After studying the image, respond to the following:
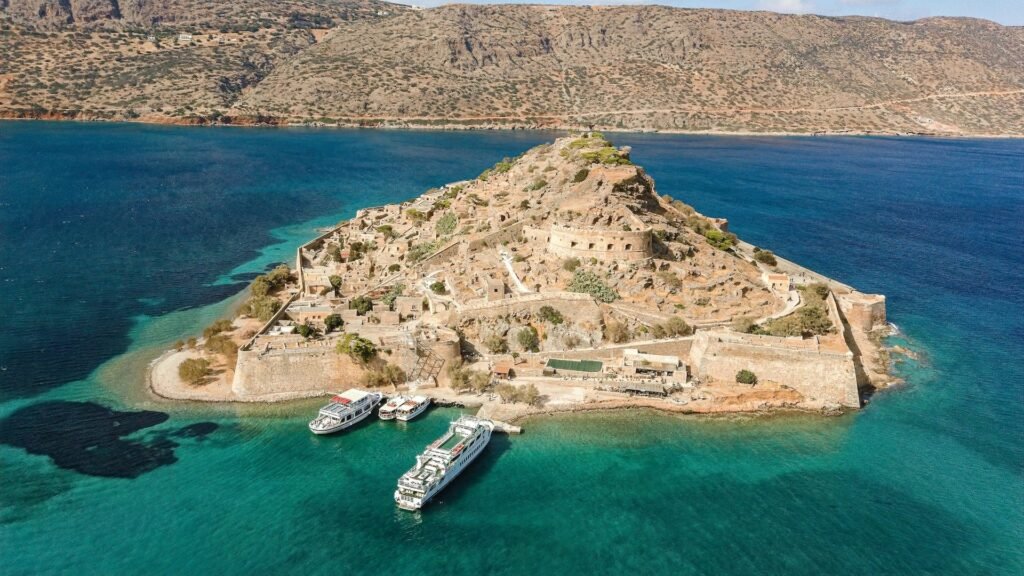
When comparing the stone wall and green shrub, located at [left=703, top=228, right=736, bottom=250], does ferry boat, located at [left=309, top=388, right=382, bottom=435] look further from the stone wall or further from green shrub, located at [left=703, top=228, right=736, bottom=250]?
green shrub, located at [left=703, top=228, right=736, bottom=250]

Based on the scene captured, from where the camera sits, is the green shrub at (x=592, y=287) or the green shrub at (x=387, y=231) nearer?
the green shrub at (x=592, y=287)

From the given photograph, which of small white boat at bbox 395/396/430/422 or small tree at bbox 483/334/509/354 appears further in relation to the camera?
small tree at bbox 483/334/509/354

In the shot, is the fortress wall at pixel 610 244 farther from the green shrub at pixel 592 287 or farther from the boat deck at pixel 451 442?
the boat deck at pixel 451 442

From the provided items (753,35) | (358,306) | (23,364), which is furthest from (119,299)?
(753,35)

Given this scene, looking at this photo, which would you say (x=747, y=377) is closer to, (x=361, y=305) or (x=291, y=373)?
(x=361, y=305)

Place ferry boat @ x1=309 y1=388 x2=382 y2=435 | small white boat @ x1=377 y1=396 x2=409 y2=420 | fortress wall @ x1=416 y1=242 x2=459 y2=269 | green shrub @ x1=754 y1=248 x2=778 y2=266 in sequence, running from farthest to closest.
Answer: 1. green shrub @ x1=754 y1=248 x2=778 y2=266
2. fortress wall @ x1=416 y1=242 x2=459 y2=269
3. small white boat @ x1=377 y1=396 x2=409 y2=420
4. ferry boat @ x1=309 y1=388 x2=382 y2=435

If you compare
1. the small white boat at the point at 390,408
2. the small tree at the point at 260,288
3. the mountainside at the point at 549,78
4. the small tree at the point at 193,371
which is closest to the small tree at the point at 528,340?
the small white boat at the point at 390,408

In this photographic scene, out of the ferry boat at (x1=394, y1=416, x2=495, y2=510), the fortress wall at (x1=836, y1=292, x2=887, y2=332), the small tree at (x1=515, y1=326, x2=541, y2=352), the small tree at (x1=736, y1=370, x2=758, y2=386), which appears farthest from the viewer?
the fortress wall at (x1=836, y1=292, x2=887, y2=332)

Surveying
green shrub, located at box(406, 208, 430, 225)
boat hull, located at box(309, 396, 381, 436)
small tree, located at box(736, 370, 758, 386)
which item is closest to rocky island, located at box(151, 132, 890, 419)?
small tree, located at box(736, 370, 758, 386)
